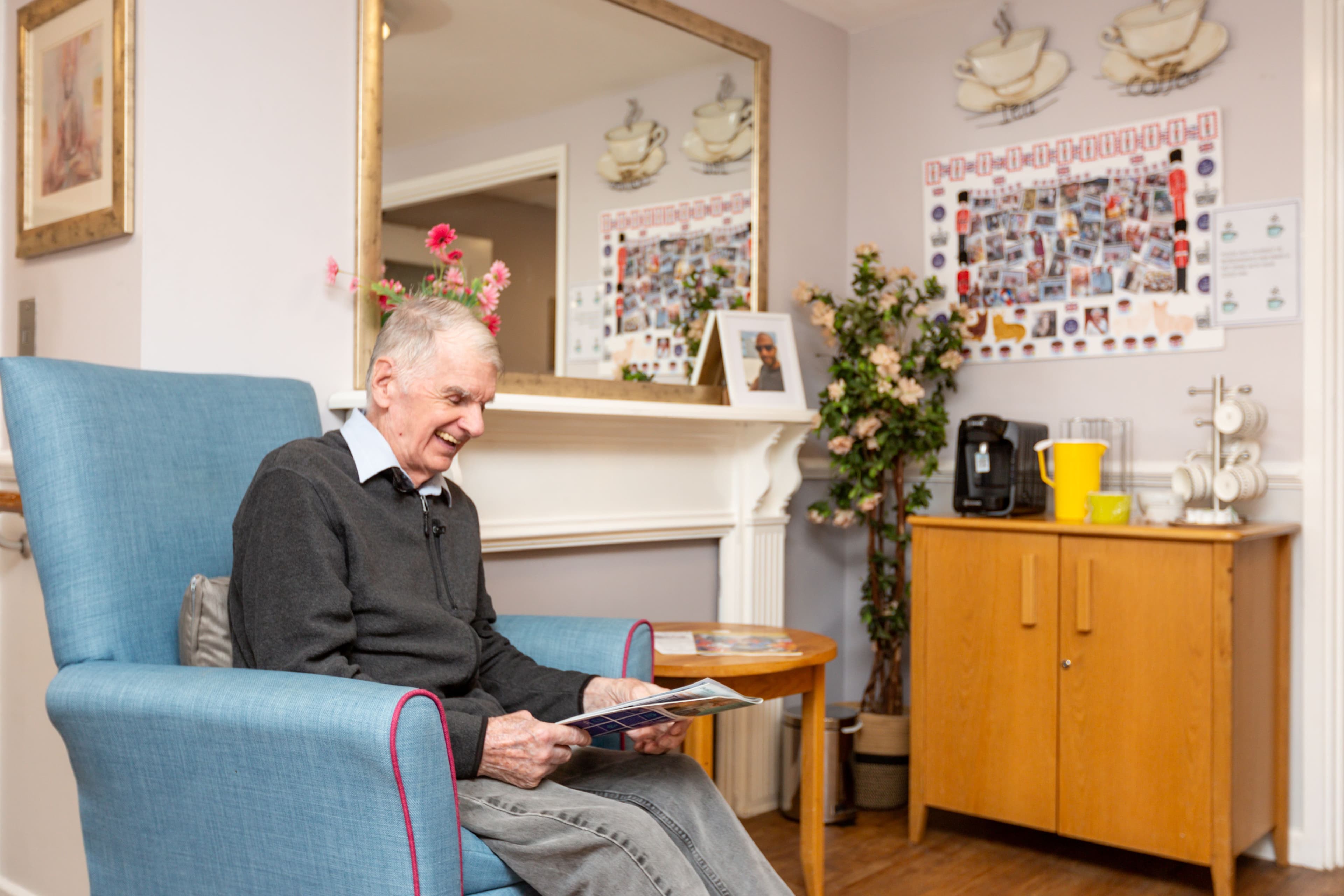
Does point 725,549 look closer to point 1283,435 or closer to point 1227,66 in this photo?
point 1283,435

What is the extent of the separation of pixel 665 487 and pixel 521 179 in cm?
83

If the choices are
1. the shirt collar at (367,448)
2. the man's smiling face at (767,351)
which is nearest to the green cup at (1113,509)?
the man's smiling face at (767,351)

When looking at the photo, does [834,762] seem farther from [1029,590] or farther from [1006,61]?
[1006,61]

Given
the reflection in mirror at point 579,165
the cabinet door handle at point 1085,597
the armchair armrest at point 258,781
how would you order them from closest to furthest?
the armchair armrest at point 258,781
the reflection in mirror at point 579,165
the cabinet door handle at point 1085,597

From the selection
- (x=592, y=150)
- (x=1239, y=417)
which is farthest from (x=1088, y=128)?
(x=592, y=150)

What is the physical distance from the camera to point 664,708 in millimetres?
1423

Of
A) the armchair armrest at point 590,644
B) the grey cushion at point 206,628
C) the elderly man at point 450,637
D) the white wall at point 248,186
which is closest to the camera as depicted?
the elderly man at point 450,637

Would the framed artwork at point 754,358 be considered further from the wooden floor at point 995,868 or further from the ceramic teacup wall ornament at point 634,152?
the wooden floor at point 995,868

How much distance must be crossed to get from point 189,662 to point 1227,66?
105 inches

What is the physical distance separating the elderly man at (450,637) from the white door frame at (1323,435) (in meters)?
1.79

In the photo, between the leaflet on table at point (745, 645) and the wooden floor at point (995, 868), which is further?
the wooden floor at point (995, 868)

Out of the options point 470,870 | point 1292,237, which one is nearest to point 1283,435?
point 1292,237

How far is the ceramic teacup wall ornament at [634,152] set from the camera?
272 centimetres

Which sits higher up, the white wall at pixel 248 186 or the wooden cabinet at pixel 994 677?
the white wall at pixel 248 186
